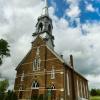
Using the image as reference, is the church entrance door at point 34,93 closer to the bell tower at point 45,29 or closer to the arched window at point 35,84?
the arched window at point 35,84

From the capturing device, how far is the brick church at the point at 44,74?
1192 inches

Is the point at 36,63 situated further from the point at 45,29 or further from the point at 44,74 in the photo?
the point at 45,29

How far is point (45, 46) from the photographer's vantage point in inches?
1393

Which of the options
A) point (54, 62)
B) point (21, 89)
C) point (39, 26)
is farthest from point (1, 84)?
point (54, 62)

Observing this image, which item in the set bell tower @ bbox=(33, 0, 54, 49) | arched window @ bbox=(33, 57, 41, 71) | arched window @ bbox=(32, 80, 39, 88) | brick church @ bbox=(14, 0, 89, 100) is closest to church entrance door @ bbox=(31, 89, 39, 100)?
brick church @ bbox=(14, 0, 89, 100)

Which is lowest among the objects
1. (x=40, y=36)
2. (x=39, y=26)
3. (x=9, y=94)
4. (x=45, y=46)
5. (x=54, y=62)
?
(x=9, y=94)

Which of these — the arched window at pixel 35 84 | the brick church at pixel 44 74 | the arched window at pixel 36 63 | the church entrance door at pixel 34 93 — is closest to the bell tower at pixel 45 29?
the brick church at pixel 44 74

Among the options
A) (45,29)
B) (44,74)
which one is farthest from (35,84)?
(45,29)

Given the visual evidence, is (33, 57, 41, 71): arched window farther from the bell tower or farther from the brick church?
the bell tower

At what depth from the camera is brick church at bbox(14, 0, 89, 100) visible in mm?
30266

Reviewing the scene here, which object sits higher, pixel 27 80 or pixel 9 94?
pixel 27 80

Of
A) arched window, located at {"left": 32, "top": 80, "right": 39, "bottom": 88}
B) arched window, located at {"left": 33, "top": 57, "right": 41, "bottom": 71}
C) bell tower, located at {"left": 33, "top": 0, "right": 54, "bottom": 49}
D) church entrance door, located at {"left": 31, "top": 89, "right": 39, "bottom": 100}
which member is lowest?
church entrance door, located at {"left": 31, "top": 89, "right": 39, "bottom": 100}

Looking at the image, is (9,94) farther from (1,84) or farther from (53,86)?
(1,84)

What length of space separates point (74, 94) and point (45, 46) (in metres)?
12.3
